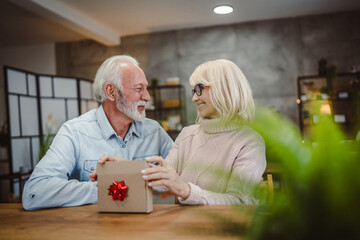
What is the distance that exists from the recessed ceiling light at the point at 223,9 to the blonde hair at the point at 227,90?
367cm

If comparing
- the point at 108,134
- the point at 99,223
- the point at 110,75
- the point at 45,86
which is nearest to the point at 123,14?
the point at 45,86

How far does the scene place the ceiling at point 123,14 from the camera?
460 cm

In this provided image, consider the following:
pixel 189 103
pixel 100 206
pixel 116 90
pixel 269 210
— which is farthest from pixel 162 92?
pixel 269 210

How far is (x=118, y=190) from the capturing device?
1090 mm

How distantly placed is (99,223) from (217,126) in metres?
0.74

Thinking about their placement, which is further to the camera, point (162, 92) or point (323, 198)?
point (162, 92)

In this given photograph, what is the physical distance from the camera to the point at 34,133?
4977 mm

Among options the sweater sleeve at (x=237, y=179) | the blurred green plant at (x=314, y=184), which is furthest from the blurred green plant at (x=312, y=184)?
the sweater sleeve at (x=237, y=179)

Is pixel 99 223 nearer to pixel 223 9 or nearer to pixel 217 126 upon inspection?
pixel 217 126

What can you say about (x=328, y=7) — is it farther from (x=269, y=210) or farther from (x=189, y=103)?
(x=269, y=210)

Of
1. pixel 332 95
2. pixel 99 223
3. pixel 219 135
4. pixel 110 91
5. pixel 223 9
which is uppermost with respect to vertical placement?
pixel 223 9

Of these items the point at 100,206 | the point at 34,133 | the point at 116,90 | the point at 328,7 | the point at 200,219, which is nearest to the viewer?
the point at 200,219

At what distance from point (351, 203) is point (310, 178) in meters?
0.05

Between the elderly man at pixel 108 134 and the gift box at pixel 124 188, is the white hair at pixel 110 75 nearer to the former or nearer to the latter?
the elderly man at pixel 108 134
